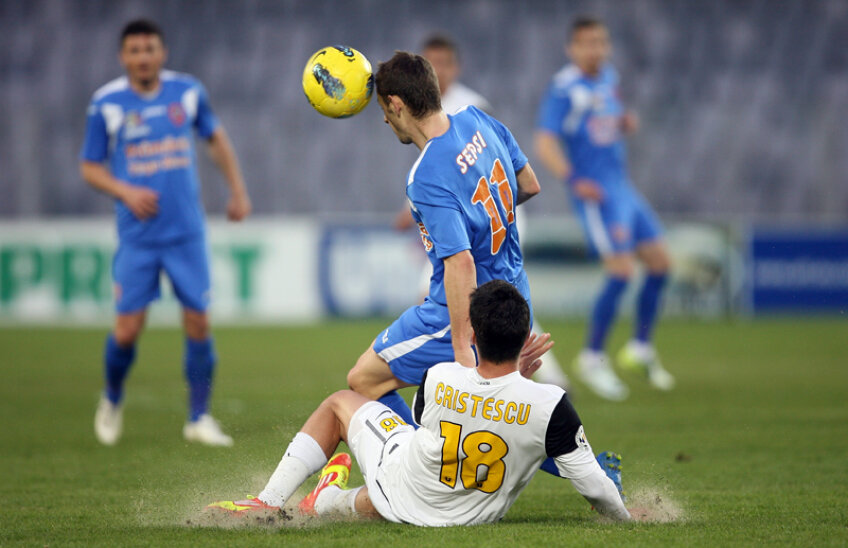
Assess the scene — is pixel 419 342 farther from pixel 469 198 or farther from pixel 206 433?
pixel 206 433

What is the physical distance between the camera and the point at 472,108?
4.86 meters

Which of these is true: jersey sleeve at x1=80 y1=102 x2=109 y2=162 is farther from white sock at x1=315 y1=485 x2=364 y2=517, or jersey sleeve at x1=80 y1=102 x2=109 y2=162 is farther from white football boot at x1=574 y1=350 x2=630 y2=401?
white football boot at x1=574 y1=350 x2=630 y2=401

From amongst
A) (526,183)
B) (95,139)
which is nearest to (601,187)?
(95,139)

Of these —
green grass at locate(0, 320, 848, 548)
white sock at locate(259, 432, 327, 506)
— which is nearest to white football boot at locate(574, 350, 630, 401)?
green grass at locate(0, 320, 848, 548)

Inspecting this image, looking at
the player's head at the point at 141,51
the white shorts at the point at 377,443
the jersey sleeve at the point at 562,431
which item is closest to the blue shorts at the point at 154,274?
the player's head at the point at 141,51

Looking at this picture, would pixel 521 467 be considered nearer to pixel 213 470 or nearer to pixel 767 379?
pixel 213 470

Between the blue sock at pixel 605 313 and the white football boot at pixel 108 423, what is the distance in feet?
12.6

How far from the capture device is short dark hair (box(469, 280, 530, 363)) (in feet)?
13.1

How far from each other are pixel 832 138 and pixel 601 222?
28.2 feet

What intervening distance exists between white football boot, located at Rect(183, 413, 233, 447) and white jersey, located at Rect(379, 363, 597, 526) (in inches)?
111

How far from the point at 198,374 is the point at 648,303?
4063mm

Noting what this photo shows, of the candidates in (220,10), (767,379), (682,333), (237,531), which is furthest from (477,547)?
(220,10)

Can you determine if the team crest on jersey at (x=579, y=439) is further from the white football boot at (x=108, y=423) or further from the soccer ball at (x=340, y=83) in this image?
the white football boot at (x=108, y=423)

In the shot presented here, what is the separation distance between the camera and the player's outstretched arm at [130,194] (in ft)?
22.8
